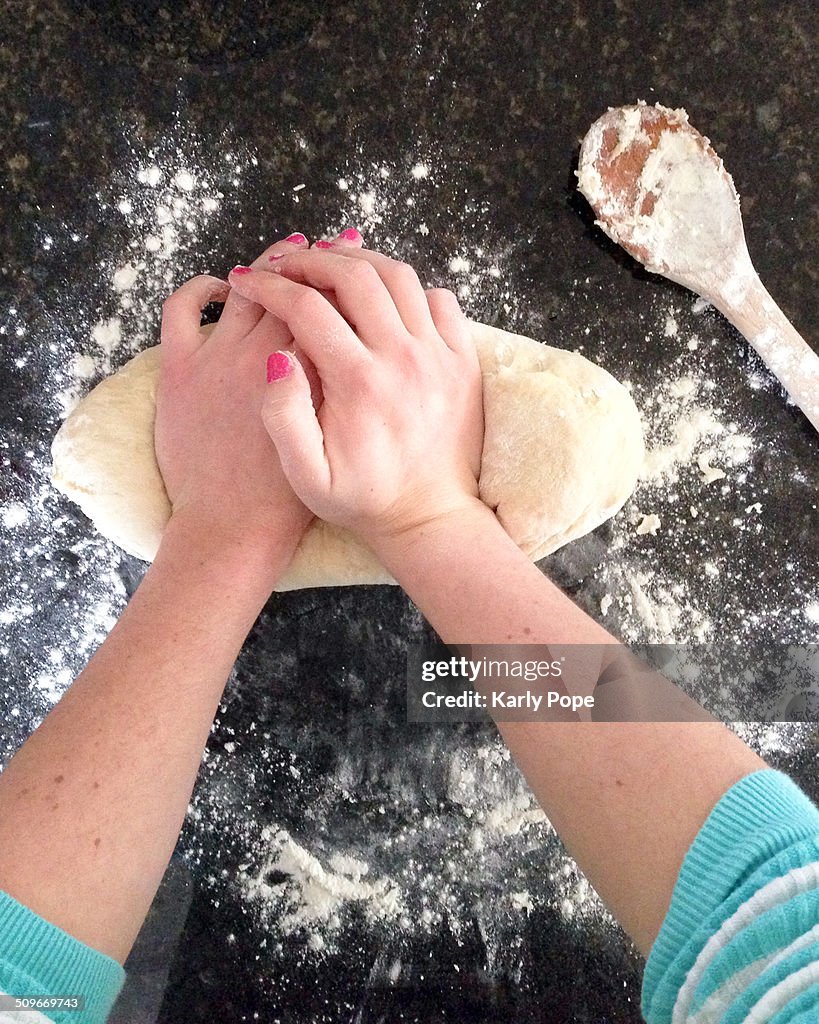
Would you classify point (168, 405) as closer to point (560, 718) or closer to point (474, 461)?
point (474, 461)

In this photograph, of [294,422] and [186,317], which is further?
[186,317]

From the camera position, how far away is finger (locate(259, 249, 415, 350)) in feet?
2.40

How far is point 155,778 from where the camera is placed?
2.06 feet

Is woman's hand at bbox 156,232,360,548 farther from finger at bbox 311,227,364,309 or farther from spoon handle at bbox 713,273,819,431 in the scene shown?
spoon handle at bbox 713,273,819,431

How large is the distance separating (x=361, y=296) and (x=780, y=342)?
518 millimetres

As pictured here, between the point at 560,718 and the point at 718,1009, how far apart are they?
22 cm

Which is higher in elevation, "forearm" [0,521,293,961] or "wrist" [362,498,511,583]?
"wrist" [362,498,511,583]

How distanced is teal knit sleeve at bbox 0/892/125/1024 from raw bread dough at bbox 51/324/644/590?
1.24 ft

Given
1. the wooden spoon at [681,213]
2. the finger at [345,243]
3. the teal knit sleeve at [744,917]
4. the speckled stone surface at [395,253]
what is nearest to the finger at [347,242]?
the finger at [345,243]

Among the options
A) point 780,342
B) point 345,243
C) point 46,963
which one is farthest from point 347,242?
point 46,963

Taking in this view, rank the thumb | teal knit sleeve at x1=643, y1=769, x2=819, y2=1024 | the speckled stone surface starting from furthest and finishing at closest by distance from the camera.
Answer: the speckled stone surface, the thumb, teal knit sleeve at x1=643, y1=769, x2=819, y2=1024

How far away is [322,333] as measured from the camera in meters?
0.71

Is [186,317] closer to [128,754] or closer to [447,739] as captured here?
[128,754]

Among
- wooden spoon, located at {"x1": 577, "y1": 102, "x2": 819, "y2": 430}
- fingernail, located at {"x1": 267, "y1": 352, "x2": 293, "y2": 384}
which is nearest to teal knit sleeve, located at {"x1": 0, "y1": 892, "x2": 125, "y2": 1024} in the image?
fingernail, located at {"x1": 267, "y1": 352, "x2": 293, "y2": 384}
